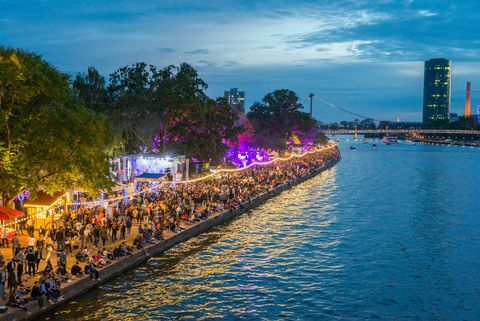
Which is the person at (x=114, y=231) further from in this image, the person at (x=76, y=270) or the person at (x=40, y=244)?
the person at (x=76, y=270)

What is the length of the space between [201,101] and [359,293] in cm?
4604

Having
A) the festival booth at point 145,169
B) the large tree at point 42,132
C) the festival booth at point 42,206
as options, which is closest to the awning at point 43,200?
the festival booth at point 42,206

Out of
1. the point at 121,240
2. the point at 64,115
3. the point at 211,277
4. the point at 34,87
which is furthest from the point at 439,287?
the point at 34,87

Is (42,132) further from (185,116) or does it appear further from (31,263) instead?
(185,116)

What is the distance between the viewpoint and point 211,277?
94.0ft

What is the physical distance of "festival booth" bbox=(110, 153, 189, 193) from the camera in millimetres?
48500

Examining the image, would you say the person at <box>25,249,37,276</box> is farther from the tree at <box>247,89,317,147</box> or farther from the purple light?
the tree at <box>247,89,317,147</box>

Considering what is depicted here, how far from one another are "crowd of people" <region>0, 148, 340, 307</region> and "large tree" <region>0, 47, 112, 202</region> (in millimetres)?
2738

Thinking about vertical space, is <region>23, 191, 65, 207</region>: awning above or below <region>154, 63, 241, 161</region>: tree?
below

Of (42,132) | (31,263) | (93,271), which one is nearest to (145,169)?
(42,132)

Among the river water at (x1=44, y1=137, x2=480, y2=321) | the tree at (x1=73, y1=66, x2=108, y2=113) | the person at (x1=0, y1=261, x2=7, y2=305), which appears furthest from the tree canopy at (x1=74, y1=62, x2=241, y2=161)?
the person at (x1=0, y1=261, x2=7, y2=305)

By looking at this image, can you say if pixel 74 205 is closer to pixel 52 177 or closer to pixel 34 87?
pixel 52 177

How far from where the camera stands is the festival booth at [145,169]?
4850 centimetres

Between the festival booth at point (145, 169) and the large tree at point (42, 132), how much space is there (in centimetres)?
1779
